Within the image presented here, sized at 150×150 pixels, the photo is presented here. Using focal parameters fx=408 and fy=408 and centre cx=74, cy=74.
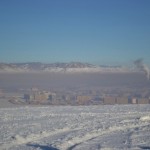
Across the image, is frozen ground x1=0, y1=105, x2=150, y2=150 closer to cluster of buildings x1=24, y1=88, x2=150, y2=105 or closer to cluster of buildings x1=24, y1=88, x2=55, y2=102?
cluster of buildings x1=24, y1=88, x2=150, y2=105

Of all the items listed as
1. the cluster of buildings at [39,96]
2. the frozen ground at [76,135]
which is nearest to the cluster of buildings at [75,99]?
the cluster of buildings at [39,96]

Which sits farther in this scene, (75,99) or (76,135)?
(75,99)

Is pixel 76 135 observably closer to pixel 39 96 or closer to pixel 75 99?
pixel 75 99

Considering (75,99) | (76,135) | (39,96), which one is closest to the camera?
(76,135)

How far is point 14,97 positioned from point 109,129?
97.2ft

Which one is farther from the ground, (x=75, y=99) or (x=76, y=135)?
(x=75, y=99)

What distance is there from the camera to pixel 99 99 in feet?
173

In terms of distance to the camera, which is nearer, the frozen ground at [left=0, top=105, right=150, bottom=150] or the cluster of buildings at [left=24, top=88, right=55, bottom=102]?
the frozen ground at [left=0, top=105, right=150, bottom=150]

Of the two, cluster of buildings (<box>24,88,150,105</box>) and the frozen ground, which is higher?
cluster of buildings (<box>24,88,150,105</box>)

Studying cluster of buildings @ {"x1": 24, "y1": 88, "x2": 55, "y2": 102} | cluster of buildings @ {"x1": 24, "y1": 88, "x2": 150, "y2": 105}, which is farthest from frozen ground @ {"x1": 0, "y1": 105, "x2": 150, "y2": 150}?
cluster of buildings @ {"x1": 24, "y1": 88, "x2": 55, "y2": 102}

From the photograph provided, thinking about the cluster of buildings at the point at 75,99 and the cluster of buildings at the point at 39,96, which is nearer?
the cluster of buildings at the point at 75,99

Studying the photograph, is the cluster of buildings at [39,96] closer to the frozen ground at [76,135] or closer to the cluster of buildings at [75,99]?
the cluster of buildings at [75,99]

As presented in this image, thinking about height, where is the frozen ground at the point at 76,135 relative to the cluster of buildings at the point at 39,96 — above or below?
below

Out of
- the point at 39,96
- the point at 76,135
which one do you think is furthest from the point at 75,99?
the point at 76,135
